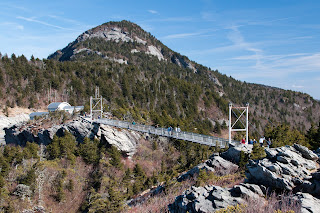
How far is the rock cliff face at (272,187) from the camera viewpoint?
7.35m

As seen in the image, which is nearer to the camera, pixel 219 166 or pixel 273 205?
pixel 273 205

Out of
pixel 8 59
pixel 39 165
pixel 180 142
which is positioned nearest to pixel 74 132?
pixel 39 165

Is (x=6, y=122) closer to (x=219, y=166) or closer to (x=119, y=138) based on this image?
(x=119, y=138)

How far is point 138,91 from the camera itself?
→ 7550cm

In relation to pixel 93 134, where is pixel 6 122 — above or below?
below

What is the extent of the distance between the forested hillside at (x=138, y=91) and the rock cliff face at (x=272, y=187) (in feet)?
103

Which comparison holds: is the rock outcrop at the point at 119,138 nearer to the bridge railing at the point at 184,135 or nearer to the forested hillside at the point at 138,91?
the bridge railing at the point at 184,135

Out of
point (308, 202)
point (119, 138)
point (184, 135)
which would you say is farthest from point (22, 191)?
point (308, 202)

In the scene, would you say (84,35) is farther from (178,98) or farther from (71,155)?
(71,155)

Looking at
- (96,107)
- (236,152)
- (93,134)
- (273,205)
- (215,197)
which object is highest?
(96,107)

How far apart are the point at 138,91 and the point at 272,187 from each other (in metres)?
68.4

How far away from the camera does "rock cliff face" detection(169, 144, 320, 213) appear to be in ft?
24.1

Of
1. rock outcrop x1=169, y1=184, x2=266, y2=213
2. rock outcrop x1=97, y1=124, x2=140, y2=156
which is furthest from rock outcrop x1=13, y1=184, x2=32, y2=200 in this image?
rock outcrop x1=169, y1=184, x2=266, y2=213

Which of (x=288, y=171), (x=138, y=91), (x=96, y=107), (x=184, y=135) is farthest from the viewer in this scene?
(x=138, y=91)
